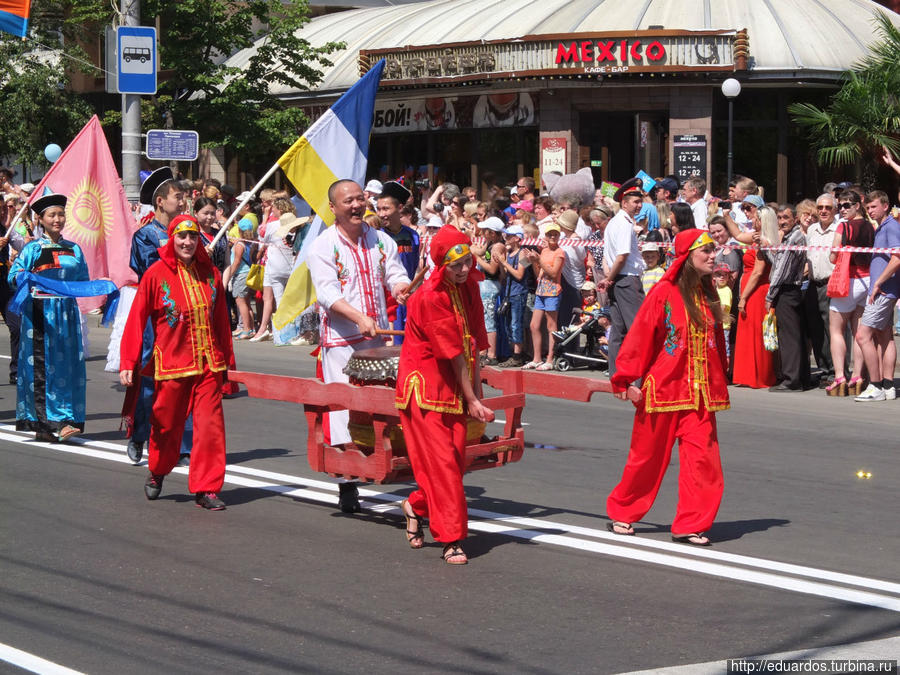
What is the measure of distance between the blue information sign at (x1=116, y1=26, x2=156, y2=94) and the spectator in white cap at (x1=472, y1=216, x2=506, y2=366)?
527 cm

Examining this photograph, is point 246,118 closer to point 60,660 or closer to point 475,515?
point 475,515

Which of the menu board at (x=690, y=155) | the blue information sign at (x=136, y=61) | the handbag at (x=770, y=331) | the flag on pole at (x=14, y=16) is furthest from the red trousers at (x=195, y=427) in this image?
the menu board at (x=690, y=155)

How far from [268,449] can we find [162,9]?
19.4 m

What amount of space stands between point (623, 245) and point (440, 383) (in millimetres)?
6406

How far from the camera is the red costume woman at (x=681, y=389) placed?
7.39 meters

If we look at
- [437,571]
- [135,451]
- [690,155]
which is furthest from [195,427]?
[690,155]

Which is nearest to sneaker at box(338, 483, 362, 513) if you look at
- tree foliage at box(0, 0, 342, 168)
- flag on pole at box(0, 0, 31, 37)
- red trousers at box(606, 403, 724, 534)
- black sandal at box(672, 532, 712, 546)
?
red trousers at box(606, 403, 724, 534)

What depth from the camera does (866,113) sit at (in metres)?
22.6

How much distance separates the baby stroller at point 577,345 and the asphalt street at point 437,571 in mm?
4745

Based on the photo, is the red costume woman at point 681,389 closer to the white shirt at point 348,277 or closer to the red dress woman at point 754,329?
the white shirt at point 348,277

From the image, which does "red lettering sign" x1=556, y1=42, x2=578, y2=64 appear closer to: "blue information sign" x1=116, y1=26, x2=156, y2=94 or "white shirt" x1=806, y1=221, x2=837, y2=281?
"blue information sign" x1=116, y1=26, x2=156, y2=94

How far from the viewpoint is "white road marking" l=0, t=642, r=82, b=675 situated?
526 centimetres

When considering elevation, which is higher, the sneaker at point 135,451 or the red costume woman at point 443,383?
the red costume woman at point 443,383

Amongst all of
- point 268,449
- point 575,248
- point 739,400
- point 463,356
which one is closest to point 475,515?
point 463,356
